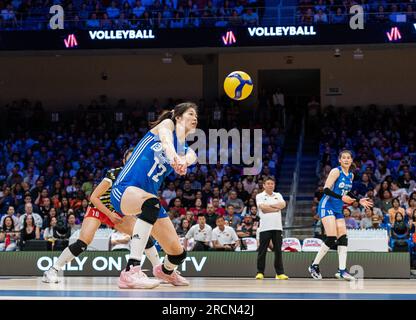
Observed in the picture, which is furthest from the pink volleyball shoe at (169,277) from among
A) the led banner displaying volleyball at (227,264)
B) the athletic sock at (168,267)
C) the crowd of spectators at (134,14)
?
Result: the crowd of spectators at (134,14)

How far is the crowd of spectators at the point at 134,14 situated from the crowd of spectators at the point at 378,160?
5088 mm

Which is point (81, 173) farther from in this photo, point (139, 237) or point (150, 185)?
point (139, 237)

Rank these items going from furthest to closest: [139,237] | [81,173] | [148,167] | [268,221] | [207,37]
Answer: [207,37]
[81,173]
[268,221]
[148,167]
[139,237]

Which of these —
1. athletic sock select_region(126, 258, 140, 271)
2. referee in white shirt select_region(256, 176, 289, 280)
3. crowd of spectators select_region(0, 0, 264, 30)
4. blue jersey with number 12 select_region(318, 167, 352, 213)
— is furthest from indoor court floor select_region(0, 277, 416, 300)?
crowd of spectators select_region(0, 0, 264, 30)

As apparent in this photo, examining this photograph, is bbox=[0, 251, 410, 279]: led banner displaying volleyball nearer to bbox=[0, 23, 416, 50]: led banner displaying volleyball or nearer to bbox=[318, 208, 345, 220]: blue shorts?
bbox=[318, 208, 345, 220]: blue shorts

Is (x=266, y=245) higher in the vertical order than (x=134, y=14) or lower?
lower

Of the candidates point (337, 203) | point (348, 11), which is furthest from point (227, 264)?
point (348, 11)

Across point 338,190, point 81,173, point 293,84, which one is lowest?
point 338,190

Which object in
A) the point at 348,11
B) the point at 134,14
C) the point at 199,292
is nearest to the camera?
the point at 199,292

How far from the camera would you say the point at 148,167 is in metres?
10.1

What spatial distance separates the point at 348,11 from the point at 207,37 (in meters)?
4.87

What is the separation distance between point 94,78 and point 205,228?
17641 millimetres
